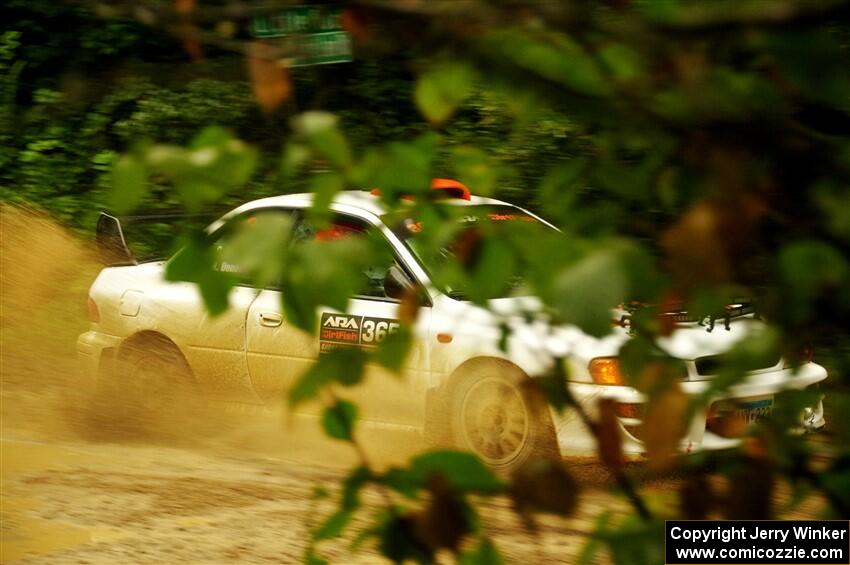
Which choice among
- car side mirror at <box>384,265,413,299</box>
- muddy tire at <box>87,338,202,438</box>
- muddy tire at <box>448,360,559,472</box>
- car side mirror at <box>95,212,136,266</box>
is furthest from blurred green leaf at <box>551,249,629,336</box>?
car side mirror at <box>95,212,136,266</box>

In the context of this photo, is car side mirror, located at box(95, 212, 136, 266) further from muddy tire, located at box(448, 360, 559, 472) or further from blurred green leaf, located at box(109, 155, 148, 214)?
blurred green leaf, located at box(109, 155, 148, 214)

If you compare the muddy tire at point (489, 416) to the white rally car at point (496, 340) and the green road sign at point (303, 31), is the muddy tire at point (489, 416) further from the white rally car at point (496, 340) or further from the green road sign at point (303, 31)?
the green road sign at point (303, 31)

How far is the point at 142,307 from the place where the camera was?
8727mm

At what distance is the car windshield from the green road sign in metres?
0.25

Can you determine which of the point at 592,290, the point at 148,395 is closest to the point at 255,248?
the point at 592,290

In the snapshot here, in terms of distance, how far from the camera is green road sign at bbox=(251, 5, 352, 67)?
4.92ft

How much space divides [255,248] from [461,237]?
0.28m

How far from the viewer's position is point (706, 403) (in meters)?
1.63

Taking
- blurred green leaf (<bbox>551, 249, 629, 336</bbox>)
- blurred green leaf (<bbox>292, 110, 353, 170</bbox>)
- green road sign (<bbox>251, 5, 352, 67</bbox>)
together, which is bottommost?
blurred green leaf (<bbox>551, 249, 629, 336</bbox>)

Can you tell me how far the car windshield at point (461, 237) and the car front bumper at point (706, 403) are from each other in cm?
18

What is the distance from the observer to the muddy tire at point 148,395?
8602 millimetres

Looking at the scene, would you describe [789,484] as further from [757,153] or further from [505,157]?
[505,157]

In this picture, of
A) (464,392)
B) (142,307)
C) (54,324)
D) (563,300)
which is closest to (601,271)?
(563,300)

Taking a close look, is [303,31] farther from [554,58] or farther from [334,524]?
[334,524]
